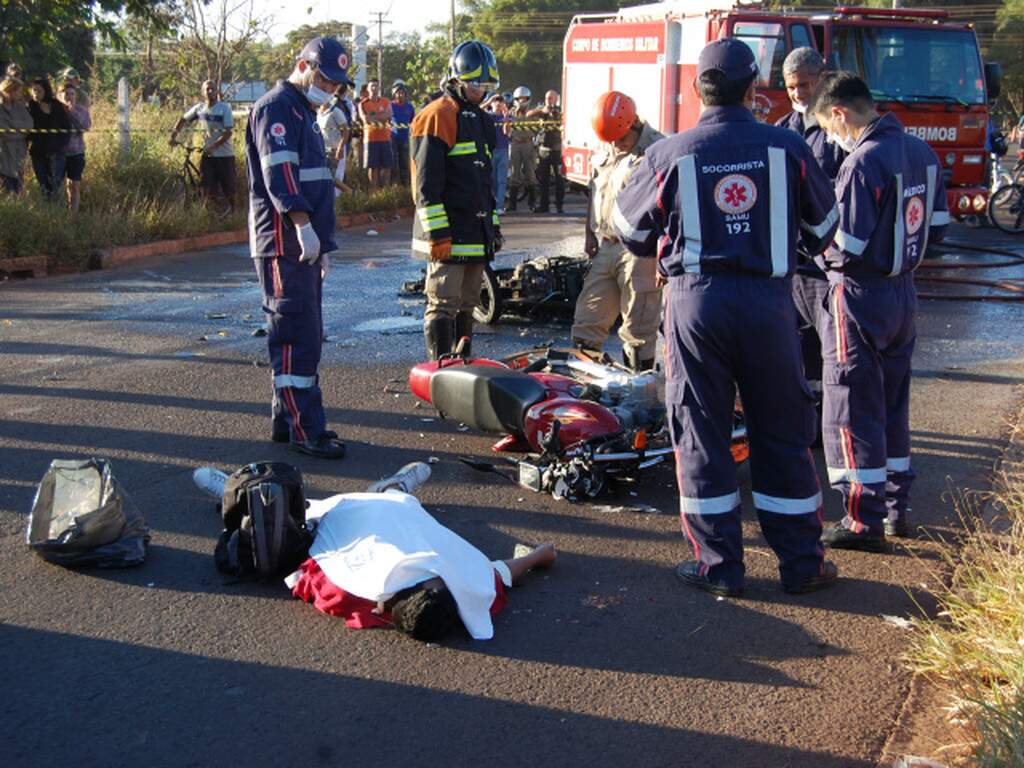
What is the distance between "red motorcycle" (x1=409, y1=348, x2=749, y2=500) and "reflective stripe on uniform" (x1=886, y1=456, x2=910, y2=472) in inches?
26.7

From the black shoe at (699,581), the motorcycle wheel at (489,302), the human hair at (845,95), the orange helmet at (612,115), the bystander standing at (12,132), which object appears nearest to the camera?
the black shoe at (699,581)

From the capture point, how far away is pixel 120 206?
15125 millimetres

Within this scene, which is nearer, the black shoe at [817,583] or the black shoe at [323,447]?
the black shoe at [817,583]

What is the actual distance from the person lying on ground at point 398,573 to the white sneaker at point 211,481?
797 millimetres

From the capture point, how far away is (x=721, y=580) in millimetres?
4758

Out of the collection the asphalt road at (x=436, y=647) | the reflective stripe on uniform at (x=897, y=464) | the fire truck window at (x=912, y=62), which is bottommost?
the asphalt road at (x=436, y=647)

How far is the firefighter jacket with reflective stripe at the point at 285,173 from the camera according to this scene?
623cm

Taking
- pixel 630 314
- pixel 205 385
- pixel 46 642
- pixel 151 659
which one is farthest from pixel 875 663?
pixel 205 385

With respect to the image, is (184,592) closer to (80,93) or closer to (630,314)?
(630,314)

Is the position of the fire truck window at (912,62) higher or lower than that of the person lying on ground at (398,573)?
higher

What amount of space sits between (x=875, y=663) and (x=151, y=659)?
255cm

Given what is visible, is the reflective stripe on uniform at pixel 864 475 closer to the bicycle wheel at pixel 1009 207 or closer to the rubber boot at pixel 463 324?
the rubber boot at pixel 463 324

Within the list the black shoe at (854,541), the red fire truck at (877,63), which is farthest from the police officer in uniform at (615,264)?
the red fire truck at (877,63)

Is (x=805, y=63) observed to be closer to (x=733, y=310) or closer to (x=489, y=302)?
(x=733, y=310)
